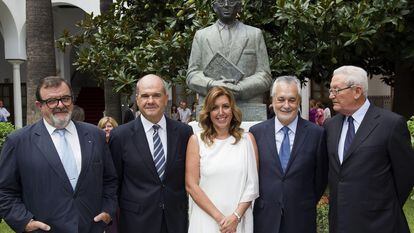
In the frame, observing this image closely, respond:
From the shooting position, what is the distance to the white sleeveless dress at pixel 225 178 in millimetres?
3697

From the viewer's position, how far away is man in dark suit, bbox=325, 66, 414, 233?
11.8ft

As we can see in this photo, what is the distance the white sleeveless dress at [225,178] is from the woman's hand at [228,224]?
6 cm

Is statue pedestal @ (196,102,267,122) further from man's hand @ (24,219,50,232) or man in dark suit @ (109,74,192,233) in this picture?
man's hand @ (24,219,50,232)

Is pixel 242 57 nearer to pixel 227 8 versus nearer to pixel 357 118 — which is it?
pixel 227 8

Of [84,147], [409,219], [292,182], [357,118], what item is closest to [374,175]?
[357,118]

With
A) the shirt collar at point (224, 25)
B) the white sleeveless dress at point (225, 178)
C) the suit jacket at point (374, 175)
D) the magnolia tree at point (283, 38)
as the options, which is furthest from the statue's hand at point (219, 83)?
the magnolia tree at point (283, 38)

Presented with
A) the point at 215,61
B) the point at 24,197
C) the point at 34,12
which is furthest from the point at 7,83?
the point at 24,197

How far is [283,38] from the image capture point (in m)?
9.30

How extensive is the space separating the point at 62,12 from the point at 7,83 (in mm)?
4545

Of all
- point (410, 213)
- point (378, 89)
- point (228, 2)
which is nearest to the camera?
point (228, 2)

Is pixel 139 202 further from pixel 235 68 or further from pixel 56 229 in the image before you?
pixel 235 68

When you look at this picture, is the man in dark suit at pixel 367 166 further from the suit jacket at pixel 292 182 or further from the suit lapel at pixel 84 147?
the suit lapel at pixel 84 147

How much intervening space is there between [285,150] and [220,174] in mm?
574

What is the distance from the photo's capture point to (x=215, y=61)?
559 cm
